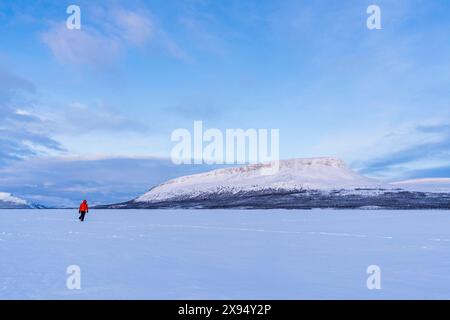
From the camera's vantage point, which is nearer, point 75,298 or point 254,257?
point 75,298

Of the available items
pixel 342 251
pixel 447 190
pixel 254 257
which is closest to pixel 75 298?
pixel 254 257

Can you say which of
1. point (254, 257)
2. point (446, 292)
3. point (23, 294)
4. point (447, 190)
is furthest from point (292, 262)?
point (447, 190)

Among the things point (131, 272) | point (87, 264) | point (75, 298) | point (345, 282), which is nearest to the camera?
point (75, 298)

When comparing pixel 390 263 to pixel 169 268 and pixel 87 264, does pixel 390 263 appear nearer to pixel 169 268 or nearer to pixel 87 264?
pixel 169 268

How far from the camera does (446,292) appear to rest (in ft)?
24.5

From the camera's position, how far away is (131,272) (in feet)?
30.8

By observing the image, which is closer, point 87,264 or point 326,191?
point 87,264

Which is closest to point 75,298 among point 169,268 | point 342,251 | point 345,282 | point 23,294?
point 23,294

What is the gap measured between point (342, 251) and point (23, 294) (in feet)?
29.8

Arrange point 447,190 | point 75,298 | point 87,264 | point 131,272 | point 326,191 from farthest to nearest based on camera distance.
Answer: point 326,191 < point 447,190 < point 87,264 < point 131,272 < point 75,298

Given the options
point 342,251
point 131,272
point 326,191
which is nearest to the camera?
point 131,272
